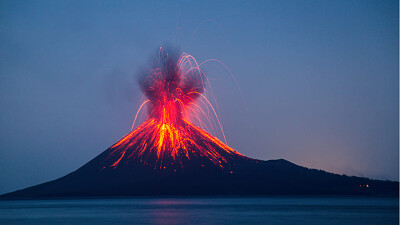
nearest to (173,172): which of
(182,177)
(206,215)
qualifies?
(182,177)

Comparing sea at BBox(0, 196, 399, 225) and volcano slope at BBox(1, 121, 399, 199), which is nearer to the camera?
sea at BBox(0, 196, 399, 225)

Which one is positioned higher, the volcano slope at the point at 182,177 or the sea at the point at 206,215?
the volcano slope at the point at 182,177

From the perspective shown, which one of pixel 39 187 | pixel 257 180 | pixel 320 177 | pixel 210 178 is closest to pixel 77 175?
pixel 39 187

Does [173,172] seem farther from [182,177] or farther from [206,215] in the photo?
[206,215]

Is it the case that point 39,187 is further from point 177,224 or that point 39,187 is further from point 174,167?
point 177,224

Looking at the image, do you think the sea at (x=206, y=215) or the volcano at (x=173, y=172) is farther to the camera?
the volcano at (x=173, y=172)

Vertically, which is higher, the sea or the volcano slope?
the volcano slope

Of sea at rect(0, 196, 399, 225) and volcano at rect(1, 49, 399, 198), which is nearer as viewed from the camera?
sea at rect(0, 196, 399, 225)

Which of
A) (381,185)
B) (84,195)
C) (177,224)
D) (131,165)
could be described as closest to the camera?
(177,224)
